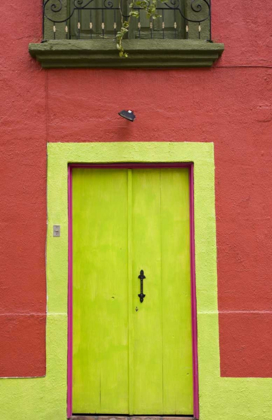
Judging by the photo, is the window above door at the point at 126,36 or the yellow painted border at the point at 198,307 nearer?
the yellow painted border at the point at 198,307

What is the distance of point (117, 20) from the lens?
16.4 ft

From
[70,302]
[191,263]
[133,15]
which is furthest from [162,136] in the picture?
[70,302]

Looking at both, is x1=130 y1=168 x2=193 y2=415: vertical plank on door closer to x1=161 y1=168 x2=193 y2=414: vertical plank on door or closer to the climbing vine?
x1=161 y1=168 x2=193 y2=414: vertical plank on door

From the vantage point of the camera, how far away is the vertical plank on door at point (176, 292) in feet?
15.3

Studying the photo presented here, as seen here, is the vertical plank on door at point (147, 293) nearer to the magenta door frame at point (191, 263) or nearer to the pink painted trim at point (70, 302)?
the magenta door frame at point (191, 263)

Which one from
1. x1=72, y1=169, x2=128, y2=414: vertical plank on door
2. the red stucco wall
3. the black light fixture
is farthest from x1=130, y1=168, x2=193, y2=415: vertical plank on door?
the black light fixture

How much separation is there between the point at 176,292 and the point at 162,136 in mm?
1668

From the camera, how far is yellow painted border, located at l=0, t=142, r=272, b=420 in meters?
4.47

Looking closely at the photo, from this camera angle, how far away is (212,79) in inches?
187

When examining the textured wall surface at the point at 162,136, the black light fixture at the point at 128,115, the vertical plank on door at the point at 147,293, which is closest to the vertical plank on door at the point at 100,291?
the vertical plank on door at the point at 147,293

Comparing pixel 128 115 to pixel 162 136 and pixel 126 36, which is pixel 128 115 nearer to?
pixel 162 136

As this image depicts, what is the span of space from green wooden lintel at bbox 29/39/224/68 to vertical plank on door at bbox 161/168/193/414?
3.82 ft

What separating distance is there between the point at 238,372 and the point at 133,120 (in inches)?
110

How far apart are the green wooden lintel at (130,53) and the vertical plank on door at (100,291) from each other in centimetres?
116
